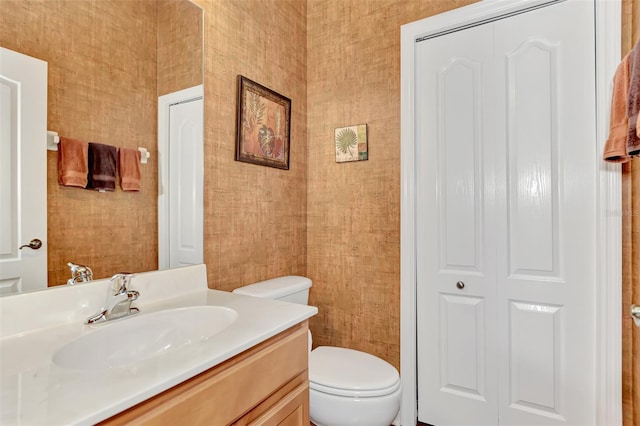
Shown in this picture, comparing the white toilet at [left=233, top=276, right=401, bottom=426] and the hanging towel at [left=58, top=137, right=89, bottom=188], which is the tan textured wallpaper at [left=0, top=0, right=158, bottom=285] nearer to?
the hanging towel at [left=58, top=137, right=89, bottom=188]

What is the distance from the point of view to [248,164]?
164cm

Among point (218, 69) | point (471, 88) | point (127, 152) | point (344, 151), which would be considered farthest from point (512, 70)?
point (127, 152)

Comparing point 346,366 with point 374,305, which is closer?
point 346,366

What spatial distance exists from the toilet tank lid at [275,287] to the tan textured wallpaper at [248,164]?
0.23 feet

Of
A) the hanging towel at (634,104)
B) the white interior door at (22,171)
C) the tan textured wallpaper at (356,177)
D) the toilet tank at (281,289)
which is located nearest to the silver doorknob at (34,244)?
the white interior door at (22,171)

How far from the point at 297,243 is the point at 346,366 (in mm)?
764

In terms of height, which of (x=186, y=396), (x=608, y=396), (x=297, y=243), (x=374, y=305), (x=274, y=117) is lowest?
(x=608, y=396)

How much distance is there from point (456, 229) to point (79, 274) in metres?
1.57

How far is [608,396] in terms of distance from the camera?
133 cm

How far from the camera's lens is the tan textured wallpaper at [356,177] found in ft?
5.86

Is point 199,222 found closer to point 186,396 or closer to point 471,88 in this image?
point 186,396

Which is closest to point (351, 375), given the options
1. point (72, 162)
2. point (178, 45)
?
point (72, 162)

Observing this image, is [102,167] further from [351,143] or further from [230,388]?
[351,143]

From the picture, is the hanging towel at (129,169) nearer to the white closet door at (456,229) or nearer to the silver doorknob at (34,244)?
the silver doorknob at (34,244)
